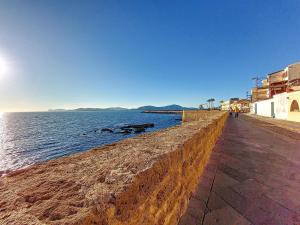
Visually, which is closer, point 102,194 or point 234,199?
point 102,194

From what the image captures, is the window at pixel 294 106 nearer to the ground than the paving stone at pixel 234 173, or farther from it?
farther from it

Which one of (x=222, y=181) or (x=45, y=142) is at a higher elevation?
(x=222, y=181)

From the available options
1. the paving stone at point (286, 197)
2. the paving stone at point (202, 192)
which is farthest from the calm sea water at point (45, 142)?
the paving stone at point (286, 197)

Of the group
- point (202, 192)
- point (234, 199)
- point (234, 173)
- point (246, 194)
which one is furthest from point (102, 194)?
point (234, 173)

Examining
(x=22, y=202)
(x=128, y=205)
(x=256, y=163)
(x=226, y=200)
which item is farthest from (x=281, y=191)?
(x=22, y=202)

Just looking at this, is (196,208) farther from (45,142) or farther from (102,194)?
(45,142)

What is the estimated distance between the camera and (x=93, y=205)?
105 cm

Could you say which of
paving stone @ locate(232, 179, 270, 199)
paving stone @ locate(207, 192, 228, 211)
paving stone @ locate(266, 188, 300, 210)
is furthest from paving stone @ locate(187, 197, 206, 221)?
paving stone @ locate(266, 188, 300, 210)

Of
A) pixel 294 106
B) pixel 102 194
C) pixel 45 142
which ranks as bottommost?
pixel 45 142

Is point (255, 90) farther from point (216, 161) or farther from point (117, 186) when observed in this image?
point (117, 186)

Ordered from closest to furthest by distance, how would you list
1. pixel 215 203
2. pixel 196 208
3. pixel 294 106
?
pixel 196 208 < pixel 215 203 < pixel 294 106

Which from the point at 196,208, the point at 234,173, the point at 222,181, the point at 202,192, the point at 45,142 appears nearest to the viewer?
the point at 196,208

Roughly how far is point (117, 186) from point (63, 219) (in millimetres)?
410

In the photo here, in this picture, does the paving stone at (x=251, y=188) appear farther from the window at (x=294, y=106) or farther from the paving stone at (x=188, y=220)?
the window at (x=294, y=106)
